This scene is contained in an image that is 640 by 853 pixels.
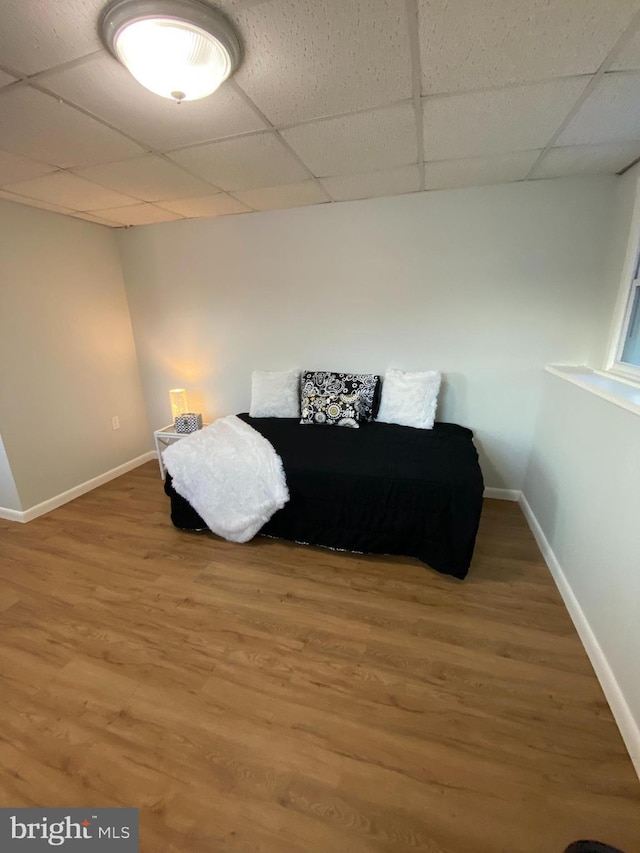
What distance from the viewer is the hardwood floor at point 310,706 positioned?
1036 millimetres

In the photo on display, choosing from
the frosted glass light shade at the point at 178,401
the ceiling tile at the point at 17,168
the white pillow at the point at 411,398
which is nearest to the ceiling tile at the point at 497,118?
the white pillow at the point at 411,398

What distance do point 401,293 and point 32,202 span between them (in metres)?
2.77

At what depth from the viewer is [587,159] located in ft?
6.37

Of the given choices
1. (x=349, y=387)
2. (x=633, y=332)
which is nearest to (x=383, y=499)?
(x=349, y=387)

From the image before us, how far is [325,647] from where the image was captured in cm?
157

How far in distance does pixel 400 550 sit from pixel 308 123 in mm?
2248

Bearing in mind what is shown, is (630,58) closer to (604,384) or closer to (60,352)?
(604,384)

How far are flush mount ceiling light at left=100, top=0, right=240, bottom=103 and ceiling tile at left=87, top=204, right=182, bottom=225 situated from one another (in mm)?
1680

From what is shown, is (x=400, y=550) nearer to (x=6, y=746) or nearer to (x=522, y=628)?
(x=522, y=628)

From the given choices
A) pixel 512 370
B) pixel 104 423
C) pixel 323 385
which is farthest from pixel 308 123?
pixel 104 423

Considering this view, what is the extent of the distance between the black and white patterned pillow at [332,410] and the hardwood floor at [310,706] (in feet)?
3.50

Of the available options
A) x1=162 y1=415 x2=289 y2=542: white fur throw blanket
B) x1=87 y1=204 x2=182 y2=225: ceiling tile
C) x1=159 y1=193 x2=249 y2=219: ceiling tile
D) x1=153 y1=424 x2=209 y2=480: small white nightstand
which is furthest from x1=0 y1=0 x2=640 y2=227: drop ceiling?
x1=153 y1=424 x2=209 y2=480: small white nightstand

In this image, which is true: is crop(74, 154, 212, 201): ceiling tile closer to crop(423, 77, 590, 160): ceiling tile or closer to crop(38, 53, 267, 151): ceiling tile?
crop(38, 53, 267, 151): ceiling tile

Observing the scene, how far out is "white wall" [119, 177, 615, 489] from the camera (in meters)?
2.37
